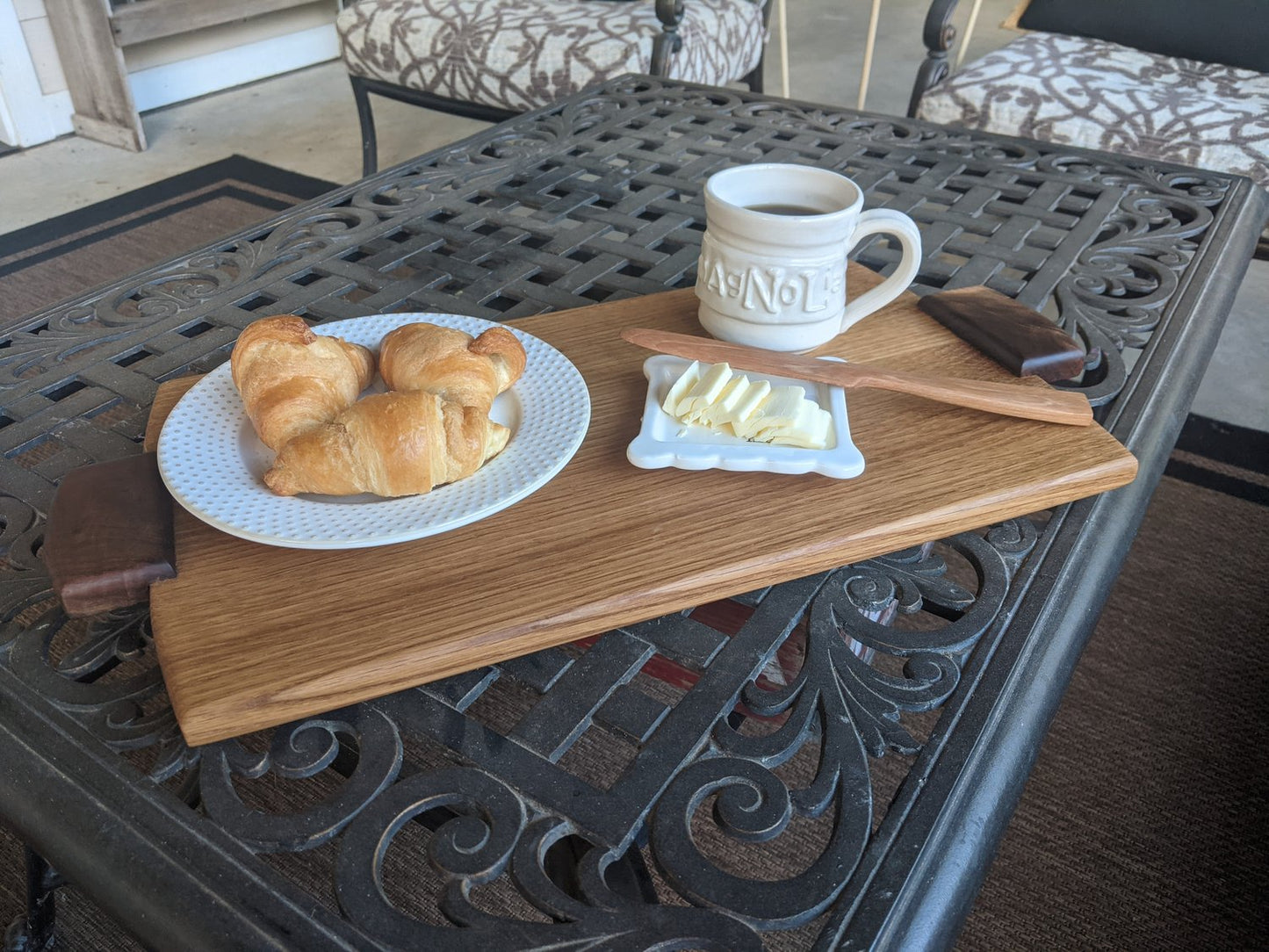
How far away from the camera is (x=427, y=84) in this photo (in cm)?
182

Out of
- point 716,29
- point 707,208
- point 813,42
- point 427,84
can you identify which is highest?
point 707,208

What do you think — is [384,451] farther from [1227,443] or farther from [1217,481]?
[1227,443]

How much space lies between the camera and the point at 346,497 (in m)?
0.45

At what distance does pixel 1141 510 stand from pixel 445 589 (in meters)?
0.39

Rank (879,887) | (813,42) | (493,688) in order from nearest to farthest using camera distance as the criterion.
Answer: (879,887) → (493,688) → (813,42)

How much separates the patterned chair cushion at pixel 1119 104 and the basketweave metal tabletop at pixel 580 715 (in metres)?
0.68

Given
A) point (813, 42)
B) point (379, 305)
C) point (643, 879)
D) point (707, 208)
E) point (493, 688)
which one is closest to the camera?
point (643, 879)

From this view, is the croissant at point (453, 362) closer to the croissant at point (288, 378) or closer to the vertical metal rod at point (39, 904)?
the croissant at point (288, 378)

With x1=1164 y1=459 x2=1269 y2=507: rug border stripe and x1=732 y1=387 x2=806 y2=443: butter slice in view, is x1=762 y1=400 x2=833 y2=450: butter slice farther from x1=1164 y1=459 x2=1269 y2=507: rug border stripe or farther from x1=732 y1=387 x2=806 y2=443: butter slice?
x1=1164 y1=459 x2=1269 y2=507: rug border stripe

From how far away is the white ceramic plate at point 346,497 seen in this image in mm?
410

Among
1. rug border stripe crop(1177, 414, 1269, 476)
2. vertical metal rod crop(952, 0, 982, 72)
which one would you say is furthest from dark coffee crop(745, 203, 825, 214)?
vertical metal rod crop(952, 0, 982, 72)

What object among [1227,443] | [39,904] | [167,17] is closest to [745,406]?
[39,904]

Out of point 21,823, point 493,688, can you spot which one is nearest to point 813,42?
point 493,688

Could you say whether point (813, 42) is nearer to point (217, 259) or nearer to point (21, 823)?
point (217, 259)
